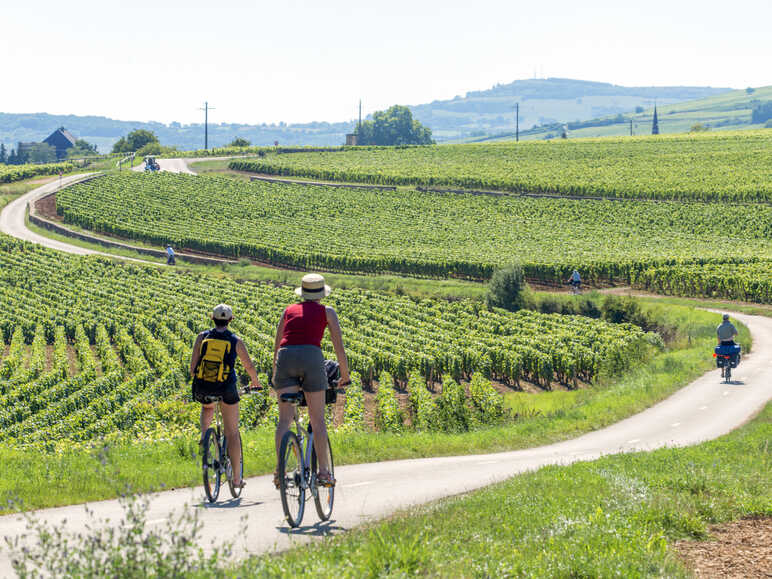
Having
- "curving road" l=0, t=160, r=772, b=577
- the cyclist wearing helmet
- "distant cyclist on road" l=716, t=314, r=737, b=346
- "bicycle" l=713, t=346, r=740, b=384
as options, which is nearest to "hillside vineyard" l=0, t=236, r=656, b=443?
"bicycle" l=713, t=346, r=740, b=384

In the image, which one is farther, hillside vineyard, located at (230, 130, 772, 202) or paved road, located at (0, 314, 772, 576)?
hillside vineyard, located at (230, 130, 772, 202)

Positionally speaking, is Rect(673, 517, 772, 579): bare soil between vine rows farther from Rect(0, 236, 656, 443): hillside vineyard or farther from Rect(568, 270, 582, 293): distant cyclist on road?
Rect(568, 270, 582, 293): distant cyclist on road

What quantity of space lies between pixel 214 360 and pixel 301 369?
1342 millimetres

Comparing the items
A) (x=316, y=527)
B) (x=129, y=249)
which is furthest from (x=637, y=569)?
(x=129, y=249)

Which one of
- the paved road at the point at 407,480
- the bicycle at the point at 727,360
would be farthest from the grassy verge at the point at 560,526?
the bicycle at the point at 727,360

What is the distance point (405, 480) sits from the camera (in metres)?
12.1

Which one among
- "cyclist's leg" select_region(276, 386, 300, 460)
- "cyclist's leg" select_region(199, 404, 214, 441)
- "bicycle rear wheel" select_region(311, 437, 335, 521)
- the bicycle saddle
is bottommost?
"bicycle rear wheel" select_region(311, 437, 335, 521)

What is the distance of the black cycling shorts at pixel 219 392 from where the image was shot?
9.92 meters

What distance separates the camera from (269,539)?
854 cm

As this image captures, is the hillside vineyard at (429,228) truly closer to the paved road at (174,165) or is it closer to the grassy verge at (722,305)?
the grassy verge at (722,305)

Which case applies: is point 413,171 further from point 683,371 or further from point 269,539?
point 269,539

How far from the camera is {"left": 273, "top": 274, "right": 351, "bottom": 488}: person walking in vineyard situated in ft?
29.6

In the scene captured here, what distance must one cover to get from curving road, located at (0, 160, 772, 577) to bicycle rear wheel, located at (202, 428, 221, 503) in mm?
173

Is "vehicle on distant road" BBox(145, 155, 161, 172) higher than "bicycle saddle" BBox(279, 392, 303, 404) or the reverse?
higher
